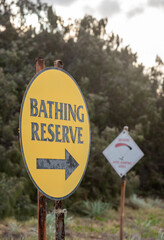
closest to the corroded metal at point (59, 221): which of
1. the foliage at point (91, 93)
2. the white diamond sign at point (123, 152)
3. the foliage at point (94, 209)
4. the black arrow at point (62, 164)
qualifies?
the black arrow at point (62, 164)

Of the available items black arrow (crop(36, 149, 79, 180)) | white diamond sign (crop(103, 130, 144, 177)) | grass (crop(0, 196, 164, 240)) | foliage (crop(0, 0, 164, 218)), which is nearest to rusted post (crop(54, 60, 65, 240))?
black arrow (crop(36, 149, 79, 180))

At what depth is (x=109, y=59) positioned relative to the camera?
570 inches

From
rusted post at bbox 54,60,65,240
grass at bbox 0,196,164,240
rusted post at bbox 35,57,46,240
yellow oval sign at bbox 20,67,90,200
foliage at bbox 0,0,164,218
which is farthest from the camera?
foliage at bbox 0,0,164,218

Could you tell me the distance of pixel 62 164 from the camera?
3.21 meters

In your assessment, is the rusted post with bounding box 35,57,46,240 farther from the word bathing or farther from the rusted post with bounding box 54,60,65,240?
the word bathing

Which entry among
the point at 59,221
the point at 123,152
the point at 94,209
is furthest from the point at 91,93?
the point at 59,221

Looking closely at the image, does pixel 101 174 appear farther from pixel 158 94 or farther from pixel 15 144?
pixel 158 94

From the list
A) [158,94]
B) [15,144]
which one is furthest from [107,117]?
[15,144]

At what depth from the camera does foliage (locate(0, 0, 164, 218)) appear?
1030cm

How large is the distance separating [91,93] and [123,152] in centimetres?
614

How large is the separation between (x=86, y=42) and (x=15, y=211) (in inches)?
280

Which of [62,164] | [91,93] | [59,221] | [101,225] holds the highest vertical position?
[91,93]

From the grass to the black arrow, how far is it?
360cm

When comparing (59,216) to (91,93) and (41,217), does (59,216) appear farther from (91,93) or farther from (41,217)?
(91,93)
